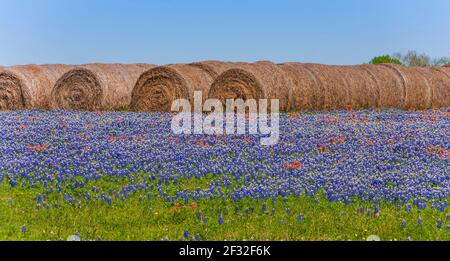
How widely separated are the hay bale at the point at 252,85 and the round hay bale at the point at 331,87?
208 cm

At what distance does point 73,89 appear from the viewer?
24875 millimetres

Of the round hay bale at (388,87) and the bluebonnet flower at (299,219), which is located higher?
the round hay bale at (388,87)

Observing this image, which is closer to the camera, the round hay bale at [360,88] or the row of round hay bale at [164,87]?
the row of round hay bale at [164,87]

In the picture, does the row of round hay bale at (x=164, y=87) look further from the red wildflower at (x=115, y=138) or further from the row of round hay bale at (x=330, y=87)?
the red wildflower at (x=115, y=138)

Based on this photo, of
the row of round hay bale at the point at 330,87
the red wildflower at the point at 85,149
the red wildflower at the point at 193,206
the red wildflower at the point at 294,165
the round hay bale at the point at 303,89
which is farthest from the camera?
the row of round hay bale at the point at 330,87

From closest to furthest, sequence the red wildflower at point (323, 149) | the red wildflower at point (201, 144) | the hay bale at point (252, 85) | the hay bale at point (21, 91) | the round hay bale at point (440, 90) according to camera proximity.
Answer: the red wildflower at point (323, 149), the red wildflower at point (201, 144), the hay bale at point (252, 85), the hay bale at point (21, 91), the round hay bale at point (440, 90)

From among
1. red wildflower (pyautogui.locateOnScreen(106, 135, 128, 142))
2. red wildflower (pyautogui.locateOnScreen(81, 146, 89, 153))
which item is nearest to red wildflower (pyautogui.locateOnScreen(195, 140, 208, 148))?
red wildflower (pyautogui.locateOnScreen(106, 135, 128, 142))

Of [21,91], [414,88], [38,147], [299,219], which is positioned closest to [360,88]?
[414,88]

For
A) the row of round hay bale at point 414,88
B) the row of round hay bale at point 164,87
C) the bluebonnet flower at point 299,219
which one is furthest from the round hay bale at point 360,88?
the bluebonnet flower at point 299,219

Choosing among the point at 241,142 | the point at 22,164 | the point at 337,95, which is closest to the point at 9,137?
the point at 22,164

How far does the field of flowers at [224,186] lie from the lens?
7.20m

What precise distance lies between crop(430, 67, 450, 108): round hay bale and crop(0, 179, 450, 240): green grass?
75.9ft

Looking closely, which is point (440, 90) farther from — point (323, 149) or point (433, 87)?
point (323, 149)
